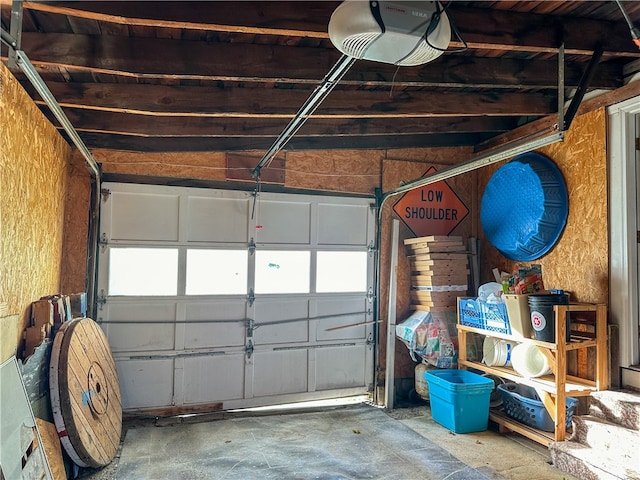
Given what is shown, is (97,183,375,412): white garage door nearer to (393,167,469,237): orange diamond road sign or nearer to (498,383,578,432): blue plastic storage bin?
(393,167,469,237): orange diamond road sign

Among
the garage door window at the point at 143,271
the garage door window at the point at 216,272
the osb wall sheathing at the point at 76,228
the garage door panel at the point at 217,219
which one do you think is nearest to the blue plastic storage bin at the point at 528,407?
the garage door window at the point at 216,272

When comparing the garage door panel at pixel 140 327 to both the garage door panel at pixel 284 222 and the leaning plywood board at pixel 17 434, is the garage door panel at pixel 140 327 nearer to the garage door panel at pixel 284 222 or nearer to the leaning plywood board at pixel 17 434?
the garage door panel at pixel 284 222

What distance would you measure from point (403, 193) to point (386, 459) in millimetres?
2998

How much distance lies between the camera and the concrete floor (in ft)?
11.4

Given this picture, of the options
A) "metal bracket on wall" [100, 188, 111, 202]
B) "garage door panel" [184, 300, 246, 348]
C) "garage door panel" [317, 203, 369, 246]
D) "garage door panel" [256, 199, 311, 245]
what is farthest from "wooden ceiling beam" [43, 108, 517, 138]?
"garage door panel" [184, 300, 246, 348]

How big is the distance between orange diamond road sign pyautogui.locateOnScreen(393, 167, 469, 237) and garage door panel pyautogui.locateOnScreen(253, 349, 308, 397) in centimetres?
204

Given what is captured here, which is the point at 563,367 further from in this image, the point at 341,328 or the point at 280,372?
the point at 280,372

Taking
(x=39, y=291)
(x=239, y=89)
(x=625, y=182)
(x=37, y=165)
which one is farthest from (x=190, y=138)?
(x=625, y=182)

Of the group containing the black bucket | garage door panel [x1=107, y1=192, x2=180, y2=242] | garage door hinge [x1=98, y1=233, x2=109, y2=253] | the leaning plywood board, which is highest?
garage door panel [x1=107, y1=192, x2=180, y2=242]

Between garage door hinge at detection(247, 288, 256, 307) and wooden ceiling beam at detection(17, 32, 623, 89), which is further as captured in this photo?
garage door hinge at detection(247, 288, 256, 307)

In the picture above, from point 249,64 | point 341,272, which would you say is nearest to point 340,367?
point 341,272

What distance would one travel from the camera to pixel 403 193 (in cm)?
550

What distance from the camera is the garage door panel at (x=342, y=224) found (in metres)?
5.24

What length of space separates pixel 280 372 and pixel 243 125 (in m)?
2.67
